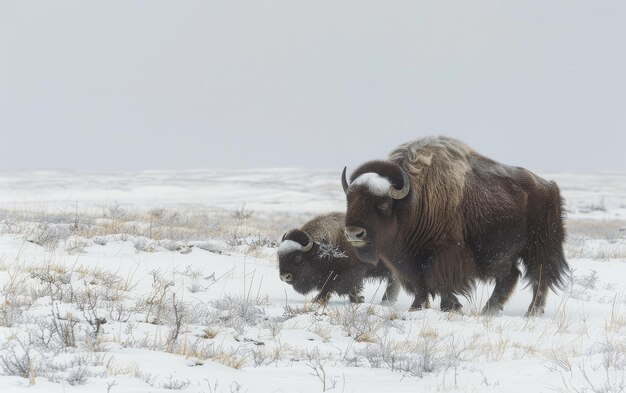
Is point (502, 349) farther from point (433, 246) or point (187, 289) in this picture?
point (187, 289)

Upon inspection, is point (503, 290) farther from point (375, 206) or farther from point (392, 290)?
point (375, 206)

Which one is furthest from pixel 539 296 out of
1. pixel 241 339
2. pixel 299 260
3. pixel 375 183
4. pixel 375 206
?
pixel 241 339

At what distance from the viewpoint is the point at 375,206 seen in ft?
25.9

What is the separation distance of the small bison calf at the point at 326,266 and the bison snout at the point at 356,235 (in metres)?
2.13

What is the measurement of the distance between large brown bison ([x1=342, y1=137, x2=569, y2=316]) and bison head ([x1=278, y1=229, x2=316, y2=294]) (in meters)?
2.22

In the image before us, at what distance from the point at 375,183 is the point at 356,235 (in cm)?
61

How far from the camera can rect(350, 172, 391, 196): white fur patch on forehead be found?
25.7 ft

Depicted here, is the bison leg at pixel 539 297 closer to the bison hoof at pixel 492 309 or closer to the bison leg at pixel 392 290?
the bison hoof at pixel 492 309

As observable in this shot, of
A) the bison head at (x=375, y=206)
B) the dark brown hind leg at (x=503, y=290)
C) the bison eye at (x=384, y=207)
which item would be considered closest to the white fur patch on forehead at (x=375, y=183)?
the bison head at (x=375, y=206)

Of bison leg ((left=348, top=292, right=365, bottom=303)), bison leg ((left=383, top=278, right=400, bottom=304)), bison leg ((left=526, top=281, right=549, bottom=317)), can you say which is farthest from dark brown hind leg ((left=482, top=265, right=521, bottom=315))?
bison leg ((left=348, top=292, right=365, bottom=303))

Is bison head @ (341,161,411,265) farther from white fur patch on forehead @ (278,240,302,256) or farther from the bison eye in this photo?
white fur patch on forehead @ (278,240,302,256)

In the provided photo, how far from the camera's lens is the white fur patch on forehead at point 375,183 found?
7844 mm

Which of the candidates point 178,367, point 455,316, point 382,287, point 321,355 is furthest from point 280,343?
point 382,287

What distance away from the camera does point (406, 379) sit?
4582 mm
